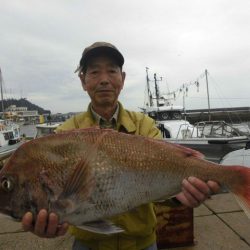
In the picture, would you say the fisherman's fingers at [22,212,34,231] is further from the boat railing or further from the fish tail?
the boat railing

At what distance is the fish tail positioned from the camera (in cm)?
211

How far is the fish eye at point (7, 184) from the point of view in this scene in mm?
2004

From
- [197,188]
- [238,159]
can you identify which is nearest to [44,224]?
[197,188]

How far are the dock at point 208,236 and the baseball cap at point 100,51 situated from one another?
318 cm

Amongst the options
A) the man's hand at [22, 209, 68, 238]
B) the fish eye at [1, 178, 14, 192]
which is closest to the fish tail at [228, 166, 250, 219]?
the man's hand at [22, 209, 68, 238]

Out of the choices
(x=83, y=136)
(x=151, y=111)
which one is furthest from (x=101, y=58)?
(x=151, y=111)

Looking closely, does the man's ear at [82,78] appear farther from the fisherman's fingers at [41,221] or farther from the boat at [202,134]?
the boat at [202,134]

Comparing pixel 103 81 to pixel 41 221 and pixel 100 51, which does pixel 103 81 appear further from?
pixel 41 221

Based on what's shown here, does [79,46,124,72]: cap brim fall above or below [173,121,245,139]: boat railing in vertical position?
above

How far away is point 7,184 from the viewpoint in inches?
79.2

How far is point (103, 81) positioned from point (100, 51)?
265 mm

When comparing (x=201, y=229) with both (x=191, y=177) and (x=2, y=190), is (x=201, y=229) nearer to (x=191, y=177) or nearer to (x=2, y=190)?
(x=191, y=177)

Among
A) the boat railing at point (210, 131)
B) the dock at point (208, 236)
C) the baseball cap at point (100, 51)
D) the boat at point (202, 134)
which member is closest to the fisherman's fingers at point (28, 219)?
the baseball cap at point (100, 51)

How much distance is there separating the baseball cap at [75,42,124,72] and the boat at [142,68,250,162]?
9077 mm
